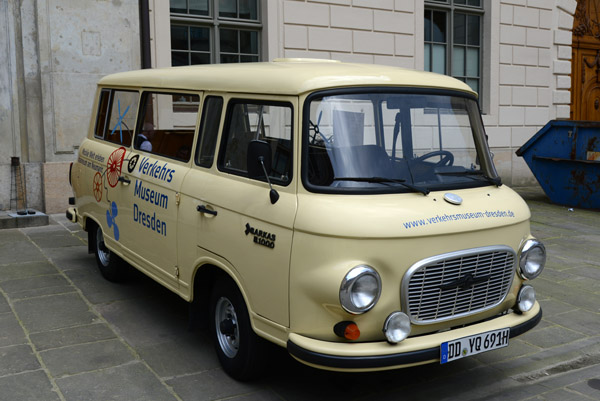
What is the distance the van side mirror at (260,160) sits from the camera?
157 inches

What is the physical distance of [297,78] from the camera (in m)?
4.07

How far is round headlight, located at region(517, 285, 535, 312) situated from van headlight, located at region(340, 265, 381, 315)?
1170mm

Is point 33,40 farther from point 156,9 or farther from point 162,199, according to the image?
point 162,199

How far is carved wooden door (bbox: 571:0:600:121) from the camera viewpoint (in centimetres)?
1619

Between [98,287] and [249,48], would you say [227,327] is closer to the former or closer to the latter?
[98,287]

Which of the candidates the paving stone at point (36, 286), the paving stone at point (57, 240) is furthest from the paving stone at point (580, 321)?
the paving stone at point (57, 240)

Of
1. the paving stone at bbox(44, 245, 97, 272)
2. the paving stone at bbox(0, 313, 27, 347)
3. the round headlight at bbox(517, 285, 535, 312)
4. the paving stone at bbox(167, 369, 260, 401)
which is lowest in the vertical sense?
the paving stone at bbox(167, 369, 260, 401)

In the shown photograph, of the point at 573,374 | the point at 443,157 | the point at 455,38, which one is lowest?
the point at 573,374

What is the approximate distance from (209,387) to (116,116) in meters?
3.03

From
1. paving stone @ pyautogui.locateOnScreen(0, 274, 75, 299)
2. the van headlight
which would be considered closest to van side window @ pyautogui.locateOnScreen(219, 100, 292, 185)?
the van headlight

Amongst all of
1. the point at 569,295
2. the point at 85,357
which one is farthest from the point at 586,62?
the point at 85,357

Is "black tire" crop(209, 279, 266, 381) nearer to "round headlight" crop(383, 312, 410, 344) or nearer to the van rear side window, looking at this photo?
"round headlight" crop(383, 312, 410, 344)

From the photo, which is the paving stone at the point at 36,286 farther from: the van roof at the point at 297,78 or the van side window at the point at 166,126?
the van roof at the point at 297,78

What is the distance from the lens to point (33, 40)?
32.6 feet
